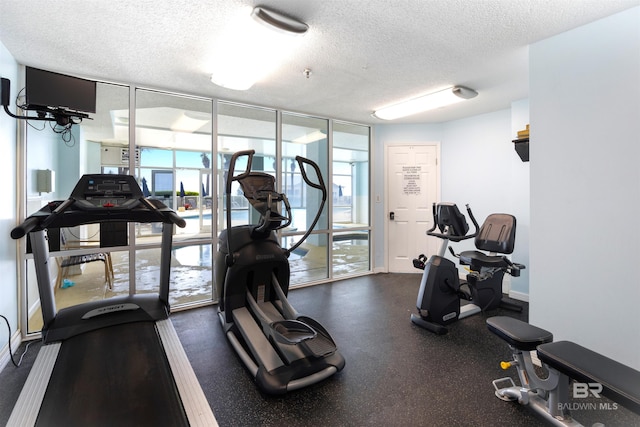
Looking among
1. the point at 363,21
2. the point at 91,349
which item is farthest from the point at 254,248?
the point at 363,21

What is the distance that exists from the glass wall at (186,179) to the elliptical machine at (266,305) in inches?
18.5

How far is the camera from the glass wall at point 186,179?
3217 millimetres

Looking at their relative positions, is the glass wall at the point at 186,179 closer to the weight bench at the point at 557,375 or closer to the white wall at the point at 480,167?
the white wall at the point at 480,167

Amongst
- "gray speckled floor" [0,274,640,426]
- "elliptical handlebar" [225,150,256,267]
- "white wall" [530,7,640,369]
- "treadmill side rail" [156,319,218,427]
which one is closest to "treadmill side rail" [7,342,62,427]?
"gray speckled floor" [0,274,640,426]

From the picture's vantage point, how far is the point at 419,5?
194cm

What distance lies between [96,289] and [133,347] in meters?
2.13

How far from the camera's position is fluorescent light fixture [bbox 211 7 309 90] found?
2.02m

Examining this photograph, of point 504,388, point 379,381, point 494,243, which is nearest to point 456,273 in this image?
point 494,243

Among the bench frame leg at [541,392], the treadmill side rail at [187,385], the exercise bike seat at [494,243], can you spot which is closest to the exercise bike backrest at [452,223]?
the exercise bike seat at [494,243]

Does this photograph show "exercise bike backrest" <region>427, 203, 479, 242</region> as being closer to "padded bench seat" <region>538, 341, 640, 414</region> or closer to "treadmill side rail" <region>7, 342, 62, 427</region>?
"padded bench seat" <region>538, 341, 640, 414</region>

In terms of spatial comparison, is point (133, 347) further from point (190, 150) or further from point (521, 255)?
point (521, 255)

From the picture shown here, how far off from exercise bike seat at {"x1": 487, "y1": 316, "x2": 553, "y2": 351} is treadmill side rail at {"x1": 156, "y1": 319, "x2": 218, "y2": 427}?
1690mm

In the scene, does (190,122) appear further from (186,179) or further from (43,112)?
(43,112)

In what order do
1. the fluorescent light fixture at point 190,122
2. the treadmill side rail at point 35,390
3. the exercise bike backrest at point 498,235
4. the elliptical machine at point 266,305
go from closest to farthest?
the treadmill side rail at point 35,390 → the elliptical machine at point 266,305 → the exercise bike backrest at point 498,235 → the fluorescent light fixture at point 190,122
